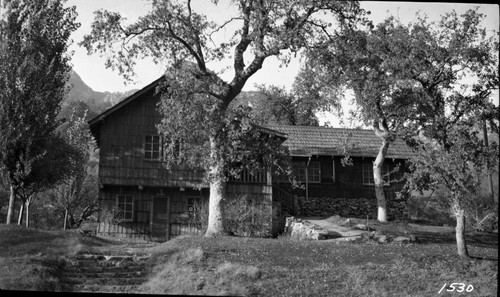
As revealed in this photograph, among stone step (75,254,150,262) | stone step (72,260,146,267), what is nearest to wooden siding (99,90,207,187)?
stone step (75,254,150,262)

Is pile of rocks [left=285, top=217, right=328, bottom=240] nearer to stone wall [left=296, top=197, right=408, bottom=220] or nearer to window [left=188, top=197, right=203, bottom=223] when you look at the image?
window [left=188, top=197, right=203, bottom=223]

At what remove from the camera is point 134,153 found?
27.6m

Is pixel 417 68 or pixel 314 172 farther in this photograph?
pixel 314 172

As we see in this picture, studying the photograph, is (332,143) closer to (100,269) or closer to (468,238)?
(468,238)

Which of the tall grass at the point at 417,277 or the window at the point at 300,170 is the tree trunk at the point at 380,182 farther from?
the tall grass at the point at 417,277

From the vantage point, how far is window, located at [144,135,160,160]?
91.5ft

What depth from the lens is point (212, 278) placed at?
51.4 ft

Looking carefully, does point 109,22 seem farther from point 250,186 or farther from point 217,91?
point 250,186

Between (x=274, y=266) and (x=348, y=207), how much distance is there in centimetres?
1741

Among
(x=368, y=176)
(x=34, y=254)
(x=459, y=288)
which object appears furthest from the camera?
(x=368, y=176)

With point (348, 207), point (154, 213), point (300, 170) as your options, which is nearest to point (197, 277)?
point (154, 213)

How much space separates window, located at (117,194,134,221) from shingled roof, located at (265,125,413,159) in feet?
36.1

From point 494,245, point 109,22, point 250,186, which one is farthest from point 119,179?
point 494,245

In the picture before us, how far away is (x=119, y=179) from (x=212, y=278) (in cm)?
1301
